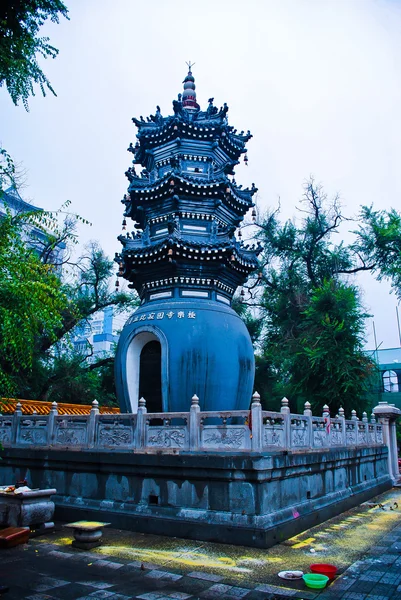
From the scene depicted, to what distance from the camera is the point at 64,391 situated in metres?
26.3

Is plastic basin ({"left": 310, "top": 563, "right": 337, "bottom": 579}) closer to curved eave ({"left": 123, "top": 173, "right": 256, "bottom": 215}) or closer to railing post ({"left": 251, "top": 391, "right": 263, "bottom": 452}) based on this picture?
railing post ({"left": 251, "top": 391, "right": 263, "bottom": 452})

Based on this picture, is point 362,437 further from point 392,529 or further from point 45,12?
point 45,12

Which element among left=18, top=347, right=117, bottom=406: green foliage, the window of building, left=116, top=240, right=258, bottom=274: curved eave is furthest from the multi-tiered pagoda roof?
the window of building

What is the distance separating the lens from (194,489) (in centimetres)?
902

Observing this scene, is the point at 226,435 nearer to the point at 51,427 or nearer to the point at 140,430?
the point at 140,430

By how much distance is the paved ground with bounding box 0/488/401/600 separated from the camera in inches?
229

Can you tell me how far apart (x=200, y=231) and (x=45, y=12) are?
350 inches

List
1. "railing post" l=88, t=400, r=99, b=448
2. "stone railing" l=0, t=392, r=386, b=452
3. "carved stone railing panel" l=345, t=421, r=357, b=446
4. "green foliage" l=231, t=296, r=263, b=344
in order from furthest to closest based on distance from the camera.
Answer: "green foliage" l=231, t=296, r=263, b=344, "carved stone railing panel" l=345, t=421, r=357, b=446, "railing post" l=88, t=400, r=99, b=448, "stone railing" l=0, t=392, r=386, b=452

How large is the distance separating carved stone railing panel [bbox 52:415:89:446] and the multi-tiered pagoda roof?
15.8ft

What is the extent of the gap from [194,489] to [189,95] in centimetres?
1421

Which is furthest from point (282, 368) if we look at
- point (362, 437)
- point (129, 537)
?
point (129, 537)

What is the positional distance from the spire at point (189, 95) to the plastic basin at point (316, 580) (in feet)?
51.3

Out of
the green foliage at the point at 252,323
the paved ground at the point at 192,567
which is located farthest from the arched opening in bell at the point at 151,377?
the green foliage at the point at 252,323

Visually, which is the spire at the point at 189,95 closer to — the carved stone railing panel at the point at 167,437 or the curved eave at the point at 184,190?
the curved eave at the point at 184,190
